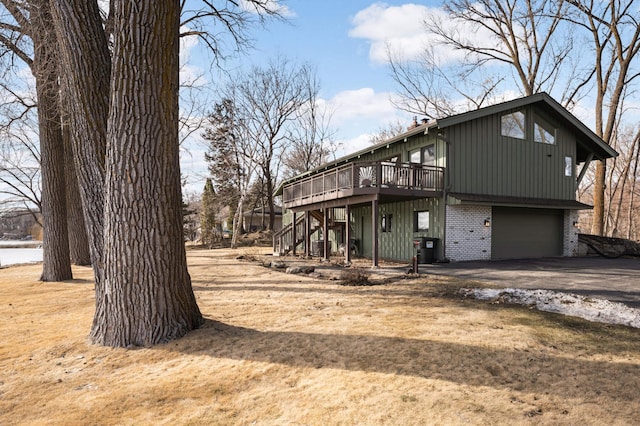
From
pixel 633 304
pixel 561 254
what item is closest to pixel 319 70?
pixel 561 254

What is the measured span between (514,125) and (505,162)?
1742 millimetres

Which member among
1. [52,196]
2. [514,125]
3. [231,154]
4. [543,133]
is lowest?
[52,196]

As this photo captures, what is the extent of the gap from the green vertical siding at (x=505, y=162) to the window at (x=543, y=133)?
20 cm

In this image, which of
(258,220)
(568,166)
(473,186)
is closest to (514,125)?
(473,186)

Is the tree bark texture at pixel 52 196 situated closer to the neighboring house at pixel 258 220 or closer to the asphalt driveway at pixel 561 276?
the asphalt driveway at pixel 561 276

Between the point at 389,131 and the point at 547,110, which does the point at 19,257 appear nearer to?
the point at 547,110

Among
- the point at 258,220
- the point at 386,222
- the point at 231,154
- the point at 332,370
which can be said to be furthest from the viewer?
the point at 258,220

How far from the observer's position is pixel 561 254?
16953 mm

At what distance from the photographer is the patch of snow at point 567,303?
5945 millimetres

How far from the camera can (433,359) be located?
4.14 m

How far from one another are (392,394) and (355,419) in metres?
0.54

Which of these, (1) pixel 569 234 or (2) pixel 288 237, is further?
(2) pixel 288 237

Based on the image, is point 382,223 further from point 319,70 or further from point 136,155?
point 319,70

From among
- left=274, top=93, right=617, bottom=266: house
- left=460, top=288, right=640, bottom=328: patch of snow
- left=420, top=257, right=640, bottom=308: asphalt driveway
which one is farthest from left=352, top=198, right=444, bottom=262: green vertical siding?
left=460, top=288, right=640, bottom=328: patch of snow
